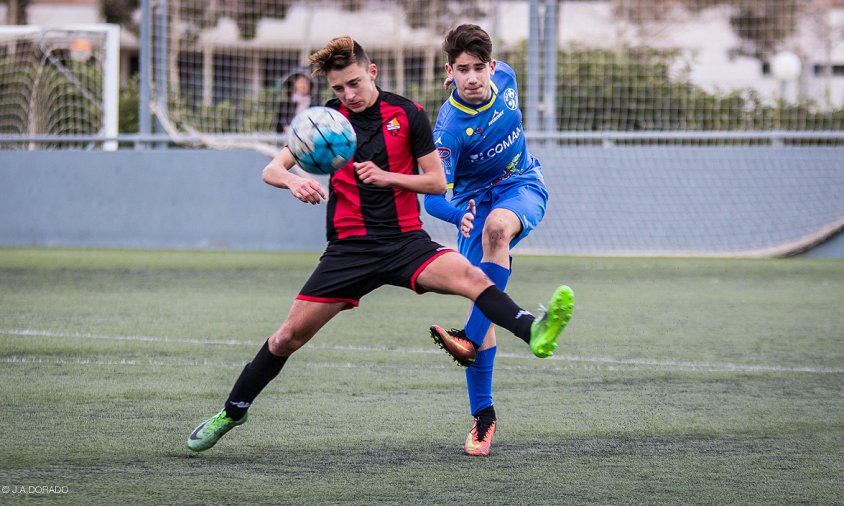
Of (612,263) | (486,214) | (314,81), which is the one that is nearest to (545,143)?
(612,263)

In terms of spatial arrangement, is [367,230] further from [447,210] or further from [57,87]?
[57,87]

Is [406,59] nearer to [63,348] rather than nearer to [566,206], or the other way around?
[566,206]

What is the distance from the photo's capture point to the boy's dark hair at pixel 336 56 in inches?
203

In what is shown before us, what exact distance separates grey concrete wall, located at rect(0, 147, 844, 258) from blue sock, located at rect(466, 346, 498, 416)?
36.0 ft

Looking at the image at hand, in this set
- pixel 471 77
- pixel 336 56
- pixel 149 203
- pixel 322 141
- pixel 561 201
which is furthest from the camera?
pixel 149 203

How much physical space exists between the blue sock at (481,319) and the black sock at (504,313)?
54cm

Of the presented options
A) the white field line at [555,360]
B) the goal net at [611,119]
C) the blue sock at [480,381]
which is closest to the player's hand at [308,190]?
the blue sock at [480,381]

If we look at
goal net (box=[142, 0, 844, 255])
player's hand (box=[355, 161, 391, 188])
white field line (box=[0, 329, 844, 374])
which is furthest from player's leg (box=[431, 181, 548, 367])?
goal net (box=[142, 0, 844, 255])

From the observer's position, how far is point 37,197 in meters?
17.6

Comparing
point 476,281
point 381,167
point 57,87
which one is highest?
point 57,87

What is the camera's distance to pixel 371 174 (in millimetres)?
5121

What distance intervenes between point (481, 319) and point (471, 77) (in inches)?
45.8

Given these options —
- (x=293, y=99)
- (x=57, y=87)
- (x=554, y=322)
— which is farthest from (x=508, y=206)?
(x=57, y=87)

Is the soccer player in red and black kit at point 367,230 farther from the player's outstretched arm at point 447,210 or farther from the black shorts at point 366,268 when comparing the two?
the player's outstretched arm at point 447,210
